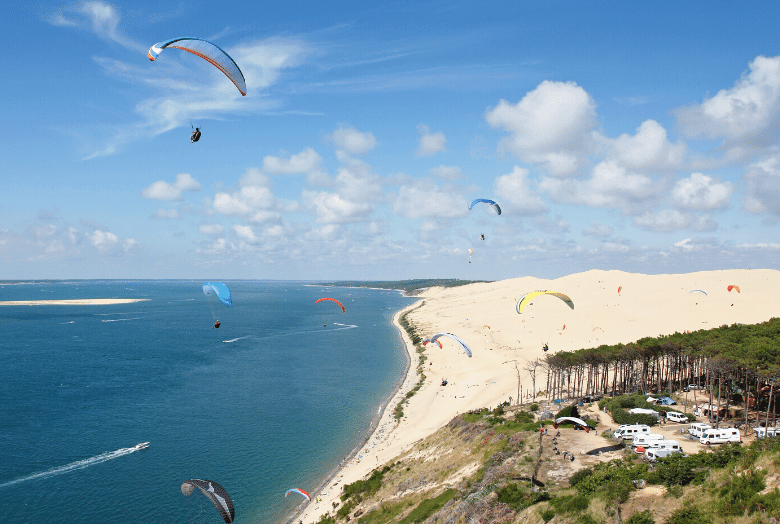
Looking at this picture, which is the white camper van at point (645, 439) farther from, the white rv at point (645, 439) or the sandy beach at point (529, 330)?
the sandy beach at point (529, 330)

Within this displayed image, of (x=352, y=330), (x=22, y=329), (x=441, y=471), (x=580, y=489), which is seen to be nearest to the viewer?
(x=580, y=489)

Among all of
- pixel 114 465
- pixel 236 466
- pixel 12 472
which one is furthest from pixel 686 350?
pixel 12 472

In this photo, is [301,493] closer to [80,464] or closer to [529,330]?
[80,464]

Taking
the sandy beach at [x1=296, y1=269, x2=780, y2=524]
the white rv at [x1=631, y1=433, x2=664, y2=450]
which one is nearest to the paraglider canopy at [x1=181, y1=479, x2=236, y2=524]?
the sandy beach at [x1=296, y1=269, x2=780, y2=524]

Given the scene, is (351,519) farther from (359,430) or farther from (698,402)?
(698,402)

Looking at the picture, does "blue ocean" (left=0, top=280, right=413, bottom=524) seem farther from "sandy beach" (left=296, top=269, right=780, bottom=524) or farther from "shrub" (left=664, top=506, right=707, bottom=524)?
"shrub" (left=664, top=506, right=707, bottom=524)

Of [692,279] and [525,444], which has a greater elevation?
[692,279]
